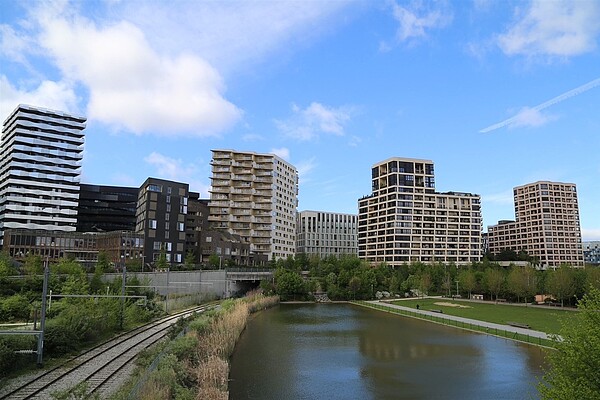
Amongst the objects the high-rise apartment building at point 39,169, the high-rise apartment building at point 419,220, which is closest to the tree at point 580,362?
the high-rise apartment building at point 419,220

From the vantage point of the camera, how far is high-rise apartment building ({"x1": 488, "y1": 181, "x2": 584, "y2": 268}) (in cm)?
16507

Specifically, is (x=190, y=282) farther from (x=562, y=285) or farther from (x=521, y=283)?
(x=562, y=285)

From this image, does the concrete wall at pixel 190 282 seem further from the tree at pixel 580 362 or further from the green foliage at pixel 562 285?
the tree at pixel 580 362

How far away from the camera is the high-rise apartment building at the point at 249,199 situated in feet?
406

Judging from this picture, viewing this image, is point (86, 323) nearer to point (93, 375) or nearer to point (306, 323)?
point (93, 375)

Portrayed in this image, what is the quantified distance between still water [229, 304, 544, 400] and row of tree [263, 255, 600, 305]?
32.1 meters

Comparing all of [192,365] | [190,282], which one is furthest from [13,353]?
[190,282]

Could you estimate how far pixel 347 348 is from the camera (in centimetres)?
3469

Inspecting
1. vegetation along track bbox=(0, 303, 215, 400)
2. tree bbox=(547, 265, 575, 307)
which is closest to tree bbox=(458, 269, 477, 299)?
tree bbox=(547, 265, 575, 307)

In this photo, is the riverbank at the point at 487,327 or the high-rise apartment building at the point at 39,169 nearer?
the riverbank at the point at 487,327

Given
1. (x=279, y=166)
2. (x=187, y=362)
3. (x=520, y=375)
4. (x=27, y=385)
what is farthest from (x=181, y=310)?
(x=279, y=166)

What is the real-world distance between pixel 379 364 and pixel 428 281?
62.9 meters

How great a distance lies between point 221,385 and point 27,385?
8.08 m

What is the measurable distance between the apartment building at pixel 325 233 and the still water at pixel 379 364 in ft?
409
